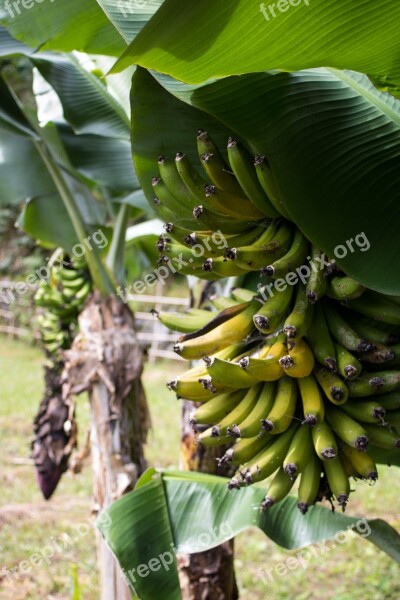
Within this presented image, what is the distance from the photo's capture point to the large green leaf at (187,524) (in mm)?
1129

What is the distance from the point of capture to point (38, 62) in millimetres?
1444

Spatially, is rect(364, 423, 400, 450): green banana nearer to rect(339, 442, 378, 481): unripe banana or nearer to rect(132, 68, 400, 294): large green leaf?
rect(339, 442, 378, 481): unripe banana

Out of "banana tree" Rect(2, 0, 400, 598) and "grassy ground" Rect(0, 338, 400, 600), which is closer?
"banana tree" Rect(2, 0, 400, 598)

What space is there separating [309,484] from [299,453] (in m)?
0.06

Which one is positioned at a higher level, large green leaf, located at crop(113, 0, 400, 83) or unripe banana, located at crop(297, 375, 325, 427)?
Answer: large green leaf, located at crop(113, 0, 400, 83)

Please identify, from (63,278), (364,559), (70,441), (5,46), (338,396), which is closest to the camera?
(338,396)

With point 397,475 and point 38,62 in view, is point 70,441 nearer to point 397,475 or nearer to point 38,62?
Result: point 38,62

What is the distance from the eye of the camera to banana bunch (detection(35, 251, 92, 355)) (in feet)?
6.32

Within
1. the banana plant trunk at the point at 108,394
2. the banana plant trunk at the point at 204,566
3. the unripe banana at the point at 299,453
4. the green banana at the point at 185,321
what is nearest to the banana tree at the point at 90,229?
the banana plant trunk at the point at 108,394

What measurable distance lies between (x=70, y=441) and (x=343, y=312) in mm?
1088

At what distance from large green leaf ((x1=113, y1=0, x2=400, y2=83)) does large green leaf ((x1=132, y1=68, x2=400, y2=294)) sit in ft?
0.34

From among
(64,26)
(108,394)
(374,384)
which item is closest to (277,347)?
(374,384)

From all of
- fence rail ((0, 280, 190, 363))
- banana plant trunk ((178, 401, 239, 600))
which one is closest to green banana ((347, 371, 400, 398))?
banana plant trunk ((178, 401, 239, 600))

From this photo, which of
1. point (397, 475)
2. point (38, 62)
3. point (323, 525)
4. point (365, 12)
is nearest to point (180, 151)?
point (365, 12)
